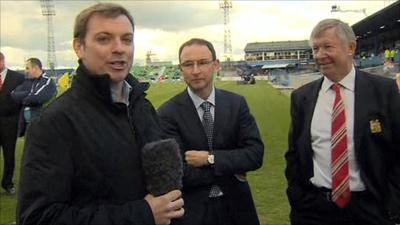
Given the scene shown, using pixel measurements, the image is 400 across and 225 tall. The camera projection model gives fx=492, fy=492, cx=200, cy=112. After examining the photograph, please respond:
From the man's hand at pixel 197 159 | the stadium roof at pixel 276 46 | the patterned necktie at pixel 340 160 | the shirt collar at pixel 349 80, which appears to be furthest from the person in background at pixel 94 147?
the stadium roof at pixel 276 46

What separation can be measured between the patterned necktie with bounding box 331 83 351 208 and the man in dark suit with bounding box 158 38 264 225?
0.59m

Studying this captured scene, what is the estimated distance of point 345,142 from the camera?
328 centimetres

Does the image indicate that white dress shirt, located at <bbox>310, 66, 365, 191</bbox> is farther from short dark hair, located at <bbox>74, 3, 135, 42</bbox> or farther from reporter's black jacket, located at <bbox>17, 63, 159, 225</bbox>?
short dark hair, located at <bbox>74, 3, 135, 42</bbox>

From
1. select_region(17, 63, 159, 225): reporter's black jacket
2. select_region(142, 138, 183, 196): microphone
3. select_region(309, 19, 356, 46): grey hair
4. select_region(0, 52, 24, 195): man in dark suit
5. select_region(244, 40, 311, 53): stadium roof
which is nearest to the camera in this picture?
select_region(17, 63, 159, 225): reporter's black jacket

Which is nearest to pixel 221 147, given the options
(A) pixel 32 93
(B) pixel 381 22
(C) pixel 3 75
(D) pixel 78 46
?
(D) pixel 78 46

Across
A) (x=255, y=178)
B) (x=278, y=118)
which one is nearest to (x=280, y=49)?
(x=278, y=118)

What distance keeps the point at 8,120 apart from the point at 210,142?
5.87m

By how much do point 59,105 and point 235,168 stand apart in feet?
5.47

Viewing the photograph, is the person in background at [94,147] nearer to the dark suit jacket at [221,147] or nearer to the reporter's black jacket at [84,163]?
the reporter's black jacket at [84,163]

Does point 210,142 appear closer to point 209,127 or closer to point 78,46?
point 209,127

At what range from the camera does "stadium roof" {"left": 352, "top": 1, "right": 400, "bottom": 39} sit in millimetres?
43228

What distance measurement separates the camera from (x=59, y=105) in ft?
6.89

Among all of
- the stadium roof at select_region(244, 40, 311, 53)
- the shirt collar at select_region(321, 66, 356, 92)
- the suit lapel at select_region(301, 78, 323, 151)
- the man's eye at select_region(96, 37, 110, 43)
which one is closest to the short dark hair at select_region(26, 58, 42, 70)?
the suit lapel at select_region(301, 78, 323, 151)

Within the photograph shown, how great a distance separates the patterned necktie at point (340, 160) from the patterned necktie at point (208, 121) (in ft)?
2.80
